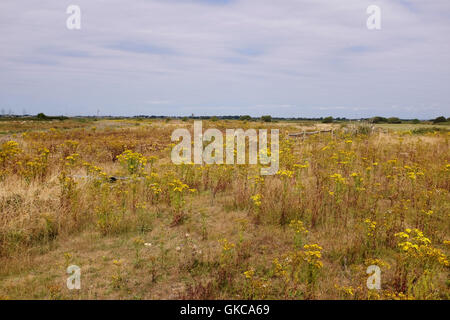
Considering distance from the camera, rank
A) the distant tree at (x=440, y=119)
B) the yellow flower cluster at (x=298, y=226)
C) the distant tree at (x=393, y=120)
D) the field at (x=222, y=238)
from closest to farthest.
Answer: the field at (x=222, y=238) < the yellow flower cluster at (x=298, y=226) < the distant tree at (x=440, y=119) < the distant tree at (x=393, y=120)

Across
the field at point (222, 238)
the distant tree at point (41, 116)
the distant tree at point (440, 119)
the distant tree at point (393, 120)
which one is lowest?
the field at point (222, 238)

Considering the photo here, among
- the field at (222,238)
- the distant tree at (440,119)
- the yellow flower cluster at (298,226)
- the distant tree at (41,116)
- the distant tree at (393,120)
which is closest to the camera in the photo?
the field at (222,238)

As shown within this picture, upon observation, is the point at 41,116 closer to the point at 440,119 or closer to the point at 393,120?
the point at 393,120

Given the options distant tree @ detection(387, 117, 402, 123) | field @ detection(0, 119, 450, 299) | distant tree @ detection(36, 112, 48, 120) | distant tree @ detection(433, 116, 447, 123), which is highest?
distant tree @ detection(36, 112, 48, 120)

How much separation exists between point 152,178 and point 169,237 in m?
1.96

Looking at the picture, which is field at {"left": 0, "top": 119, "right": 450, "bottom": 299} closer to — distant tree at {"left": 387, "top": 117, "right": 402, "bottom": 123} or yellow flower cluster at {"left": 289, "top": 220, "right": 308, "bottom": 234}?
yellow flower cluster at {"left": 289, "top": 220, "right": 308, "bottom": 234}

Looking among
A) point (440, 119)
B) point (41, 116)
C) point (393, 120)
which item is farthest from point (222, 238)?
point (41, 116)

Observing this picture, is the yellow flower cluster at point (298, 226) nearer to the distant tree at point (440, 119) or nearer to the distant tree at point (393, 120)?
the distant tree at point (440, 119)

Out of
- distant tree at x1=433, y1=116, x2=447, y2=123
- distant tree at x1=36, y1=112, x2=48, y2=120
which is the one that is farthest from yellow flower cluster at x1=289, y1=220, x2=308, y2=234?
distant tree at x1=36, y1=112, x2=48, y2=120

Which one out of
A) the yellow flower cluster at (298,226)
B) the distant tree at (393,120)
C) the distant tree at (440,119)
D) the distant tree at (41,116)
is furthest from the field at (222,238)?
the distant tree at (41,116)

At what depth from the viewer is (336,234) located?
188 inches
